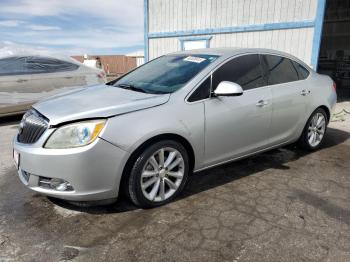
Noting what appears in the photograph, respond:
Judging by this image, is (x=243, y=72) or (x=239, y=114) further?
(x=243, y=72)

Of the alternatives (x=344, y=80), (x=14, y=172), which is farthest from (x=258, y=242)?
(x=344, y=80)

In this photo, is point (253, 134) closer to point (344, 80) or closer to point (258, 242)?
point (258, 242)

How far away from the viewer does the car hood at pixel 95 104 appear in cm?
275

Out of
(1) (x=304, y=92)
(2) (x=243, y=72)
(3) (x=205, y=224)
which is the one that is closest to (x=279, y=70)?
(1) (x=304, y=92)

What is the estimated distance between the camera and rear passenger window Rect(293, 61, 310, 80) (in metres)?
4.44

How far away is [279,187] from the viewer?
3.62 m

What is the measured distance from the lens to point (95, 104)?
9.66ft

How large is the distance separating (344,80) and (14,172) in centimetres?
1769

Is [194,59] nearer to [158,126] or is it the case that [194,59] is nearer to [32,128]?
[158,126]

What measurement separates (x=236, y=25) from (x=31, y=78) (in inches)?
238

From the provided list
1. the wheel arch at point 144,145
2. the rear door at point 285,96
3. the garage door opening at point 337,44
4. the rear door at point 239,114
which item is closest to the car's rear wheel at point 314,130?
the rear door at point 285,96

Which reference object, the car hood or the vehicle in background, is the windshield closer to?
the car hood

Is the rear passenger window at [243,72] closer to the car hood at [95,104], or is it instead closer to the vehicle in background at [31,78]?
the car hood at [95,104]

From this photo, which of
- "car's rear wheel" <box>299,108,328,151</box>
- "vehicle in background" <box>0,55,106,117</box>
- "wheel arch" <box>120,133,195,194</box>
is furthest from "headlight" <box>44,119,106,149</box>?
"vehicle in background" <box>0,55,106,117</box>
